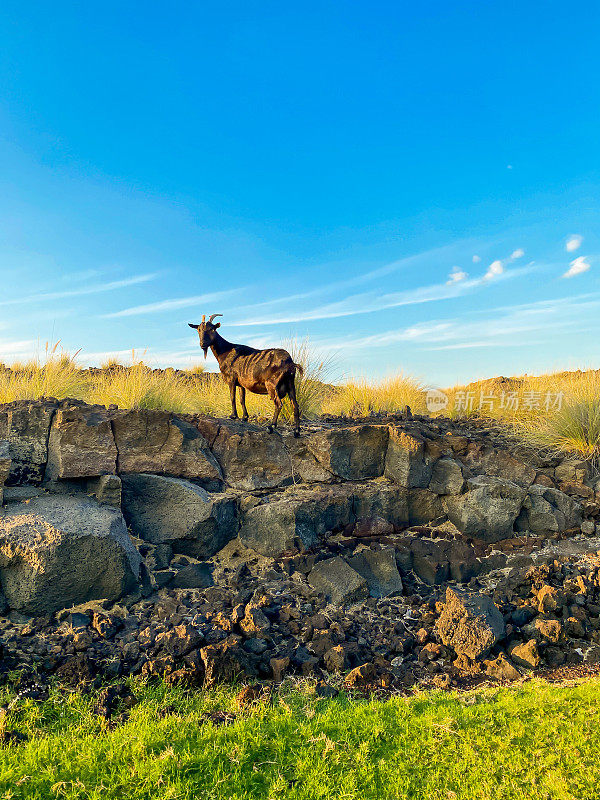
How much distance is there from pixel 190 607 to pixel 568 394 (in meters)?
9.04

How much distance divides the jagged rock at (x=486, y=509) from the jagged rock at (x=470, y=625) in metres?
2.20

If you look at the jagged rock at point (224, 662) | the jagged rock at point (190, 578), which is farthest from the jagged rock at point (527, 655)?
the jagged rock at point (190, 578)

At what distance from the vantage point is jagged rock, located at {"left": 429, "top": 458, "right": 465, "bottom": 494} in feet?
26.8

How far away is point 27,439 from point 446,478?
620 cm

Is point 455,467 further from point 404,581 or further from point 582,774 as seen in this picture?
point 582,774

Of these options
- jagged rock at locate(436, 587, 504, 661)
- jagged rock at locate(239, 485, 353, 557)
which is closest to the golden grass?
jagged rock at locate(239, 485, 353, 557)

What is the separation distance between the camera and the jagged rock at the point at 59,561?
18.1 ft

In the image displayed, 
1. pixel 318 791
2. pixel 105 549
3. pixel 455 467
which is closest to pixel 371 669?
pixel 318 791

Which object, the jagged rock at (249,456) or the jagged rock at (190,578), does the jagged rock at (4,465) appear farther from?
the jagged rock at (249,456)

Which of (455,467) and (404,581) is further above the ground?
(455,467)

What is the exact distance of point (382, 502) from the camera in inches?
305

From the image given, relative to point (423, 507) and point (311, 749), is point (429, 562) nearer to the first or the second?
point (423, 507)

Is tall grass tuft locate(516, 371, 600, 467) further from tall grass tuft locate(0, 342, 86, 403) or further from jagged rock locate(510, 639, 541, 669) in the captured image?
tall grass tuft locate(0, 342, 86, 403)

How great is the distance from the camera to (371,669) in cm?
483
